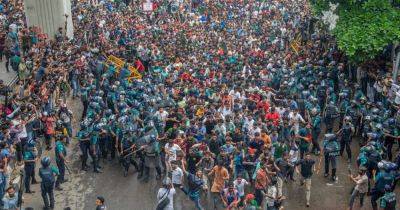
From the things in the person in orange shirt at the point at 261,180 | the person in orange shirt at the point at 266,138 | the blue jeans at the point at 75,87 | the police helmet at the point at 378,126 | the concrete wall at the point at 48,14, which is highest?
the concrete wall at the point at 48,14

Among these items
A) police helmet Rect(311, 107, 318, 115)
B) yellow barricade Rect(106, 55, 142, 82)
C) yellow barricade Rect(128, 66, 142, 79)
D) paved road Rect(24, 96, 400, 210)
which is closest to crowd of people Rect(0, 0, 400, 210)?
police helmet Rect(311, 107, 318, 115)

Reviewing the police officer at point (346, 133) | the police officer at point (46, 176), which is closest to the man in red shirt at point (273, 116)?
the police officer at point (346, 133)

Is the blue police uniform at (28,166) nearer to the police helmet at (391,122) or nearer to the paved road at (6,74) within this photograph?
the paved road at (6,74)

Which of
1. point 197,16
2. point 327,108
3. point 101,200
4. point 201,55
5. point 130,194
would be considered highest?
point 197,16

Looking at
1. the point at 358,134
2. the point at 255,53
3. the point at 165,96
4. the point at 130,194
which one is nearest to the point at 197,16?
the point at 255,53

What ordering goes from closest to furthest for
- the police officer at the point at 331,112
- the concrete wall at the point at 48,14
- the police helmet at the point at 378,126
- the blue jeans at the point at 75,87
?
the police helmet at the point at 378,126 < the police officer at the point at 331,112 < the blue jeans at the point at 75,87 < the concrete wall at the point at 48,14

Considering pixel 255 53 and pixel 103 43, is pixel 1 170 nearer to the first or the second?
pixel 103 43
